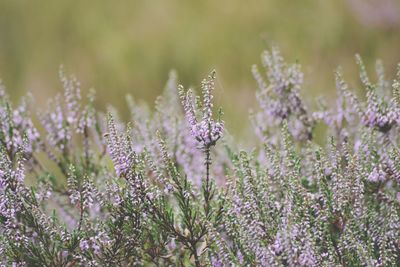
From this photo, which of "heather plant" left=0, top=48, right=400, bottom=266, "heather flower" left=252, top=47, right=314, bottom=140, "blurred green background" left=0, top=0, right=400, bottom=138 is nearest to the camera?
"heather plant" left=0, top=48, right=400, bottom=266

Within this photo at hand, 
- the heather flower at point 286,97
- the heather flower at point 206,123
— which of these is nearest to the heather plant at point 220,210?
the heather flower at point 206,123

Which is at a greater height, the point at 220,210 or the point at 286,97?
the point at 286,97

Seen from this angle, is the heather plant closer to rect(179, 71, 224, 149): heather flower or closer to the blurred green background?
rect(179, 71, 224, 149): heather flower

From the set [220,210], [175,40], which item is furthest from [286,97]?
[175,40]

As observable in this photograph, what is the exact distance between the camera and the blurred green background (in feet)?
18.9

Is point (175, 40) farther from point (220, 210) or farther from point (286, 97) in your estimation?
point (220, 210)

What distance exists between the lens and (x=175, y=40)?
655cm

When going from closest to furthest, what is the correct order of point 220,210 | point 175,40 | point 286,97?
point 220,210 < point 286,97 < point 175,40

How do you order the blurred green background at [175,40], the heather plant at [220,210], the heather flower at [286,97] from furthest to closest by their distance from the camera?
the blurred green background at [175,40], the heather flower at [286,97], the heather plant at [220,210]

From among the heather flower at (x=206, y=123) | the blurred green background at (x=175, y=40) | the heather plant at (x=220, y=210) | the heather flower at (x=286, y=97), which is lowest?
the heather plant at (x=220, y=210)

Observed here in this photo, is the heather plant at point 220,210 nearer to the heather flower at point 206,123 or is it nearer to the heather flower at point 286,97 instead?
the heather flower at point 206,123

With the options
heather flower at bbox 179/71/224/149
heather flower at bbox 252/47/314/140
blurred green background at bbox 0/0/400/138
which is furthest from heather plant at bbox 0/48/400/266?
blurred green background at bbox 0/0/400/138

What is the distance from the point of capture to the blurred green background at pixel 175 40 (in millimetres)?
5746

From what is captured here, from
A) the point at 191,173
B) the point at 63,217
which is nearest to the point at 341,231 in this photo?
the point at 191,173
